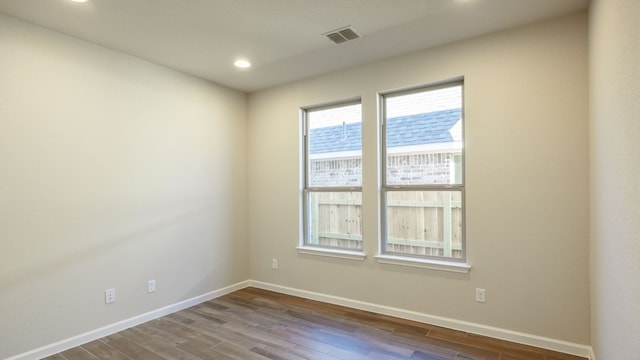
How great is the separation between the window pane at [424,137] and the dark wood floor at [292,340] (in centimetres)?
142

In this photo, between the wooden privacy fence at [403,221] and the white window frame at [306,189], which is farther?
the white window frame at [306,189]

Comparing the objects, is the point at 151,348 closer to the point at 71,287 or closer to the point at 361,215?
the point at 71,287

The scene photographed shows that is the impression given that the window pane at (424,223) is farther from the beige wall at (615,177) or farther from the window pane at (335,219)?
the beige wall at (615,177)

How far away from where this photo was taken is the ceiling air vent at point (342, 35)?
9.13 feet

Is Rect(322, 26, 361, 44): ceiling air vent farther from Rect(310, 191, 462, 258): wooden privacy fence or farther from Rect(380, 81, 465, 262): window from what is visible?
Rect(310, 191, 462, 258): wooden privacy fence

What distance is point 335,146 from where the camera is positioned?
3953 millimetres

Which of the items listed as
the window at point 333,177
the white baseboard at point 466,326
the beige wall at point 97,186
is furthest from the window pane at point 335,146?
the white baseboard at point 466,326

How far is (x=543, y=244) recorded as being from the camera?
2.66 meters

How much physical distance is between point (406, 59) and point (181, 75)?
2485 mm

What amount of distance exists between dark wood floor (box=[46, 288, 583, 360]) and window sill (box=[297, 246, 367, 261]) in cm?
56

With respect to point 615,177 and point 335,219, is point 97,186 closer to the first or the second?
point 335,219

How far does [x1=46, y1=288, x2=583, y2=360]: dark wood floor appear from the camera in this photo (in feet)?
8.51

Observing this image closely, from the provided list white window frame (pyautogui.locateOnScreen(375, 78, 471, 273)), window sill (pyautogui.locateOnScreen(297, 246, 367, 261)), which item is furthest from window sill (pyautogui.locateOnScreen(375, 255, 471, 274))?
window sill (pyautogui.locateOnScreen(297, 246, 367, 261))

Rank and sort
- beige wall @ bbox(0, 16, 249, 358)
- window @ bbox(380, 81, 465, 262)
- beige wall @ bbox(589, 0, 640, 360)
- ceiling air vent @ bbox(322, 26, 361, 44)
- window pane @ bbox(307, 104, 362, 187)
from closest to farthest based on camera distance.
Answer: beige wall @ bbox(589, 0, 640, 360)
beige wall @ bbox(0, 16, 249, 358)
ceiling air vent @ bbox(322, 26, 361, 44)
window @ bbox(380, 81, 465, 262)
window pane @ bbox(307, 104, 362, 187)
